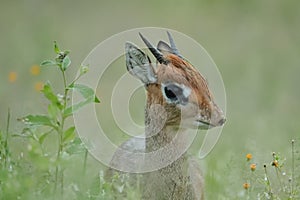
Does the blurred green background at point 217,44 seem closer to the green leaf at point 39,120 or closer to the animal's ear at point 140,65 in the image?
the animal's ear at point 140,65

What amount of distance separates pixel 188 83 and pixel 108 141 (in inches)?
80.1

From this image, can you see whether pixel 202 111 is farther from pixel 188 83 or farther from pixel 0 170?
pixel 0 170

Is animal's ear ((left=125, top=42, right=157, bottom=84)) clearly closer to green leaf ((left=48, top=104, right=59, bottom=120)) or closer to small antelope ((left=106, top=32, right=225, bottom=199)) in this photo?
small antelope ((left=106, top=32, right=225, bottom=199))

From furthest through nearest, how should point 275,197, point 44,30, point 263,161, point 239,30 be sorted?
point 239,30, point 44,30, point 263,161, point 275,197

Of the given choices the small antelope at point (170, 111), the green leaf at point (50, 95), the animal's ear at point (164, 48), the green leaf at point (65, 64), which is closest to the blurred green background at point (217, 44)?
the animal's ear at point (164, 48)

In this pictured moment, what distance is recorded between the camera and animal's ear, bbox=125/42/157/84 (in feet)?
18.6

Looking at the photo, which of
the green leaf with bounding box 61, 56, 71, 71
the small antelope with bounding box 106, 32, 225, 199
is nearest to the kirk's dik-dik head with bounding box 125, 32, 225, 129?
the small antelope with bounding box 106, 32, 225, 199

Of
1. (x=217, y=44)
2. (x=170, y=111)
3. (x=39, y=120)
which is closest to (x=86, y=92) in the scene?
(x=39, y=120)

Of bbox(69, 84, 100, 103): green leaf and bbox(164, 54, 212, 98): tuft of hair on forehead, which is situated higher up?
bbox(164, 54, 212, 98): tuft of hair on forehead

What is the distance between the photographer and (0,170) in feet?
16.3

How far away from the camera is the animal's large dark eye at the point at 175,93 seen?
216 inches

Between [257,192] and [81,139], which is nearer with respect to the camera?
[81,139]

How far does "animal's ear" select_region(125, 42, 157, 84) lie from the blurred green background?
1.68m

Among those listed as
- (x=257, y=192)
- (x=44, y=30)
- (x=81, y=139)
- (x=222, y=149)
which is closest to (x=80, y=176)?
(x=81, y=139)
